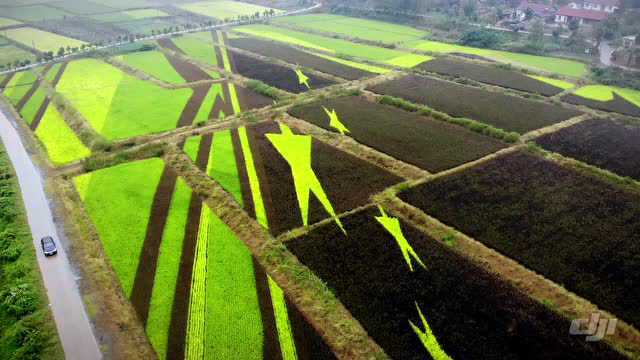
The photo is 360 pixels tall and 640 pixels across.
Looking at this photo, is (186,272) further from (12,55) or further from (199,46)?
(12,55)

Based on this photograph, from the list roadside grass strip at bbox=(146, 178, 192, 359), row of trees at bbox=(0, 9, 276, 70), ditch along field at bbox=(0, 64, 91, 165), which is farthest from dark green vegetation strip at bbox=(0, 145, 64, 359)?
row of trees at bbox=(0, 9, 276, 70)

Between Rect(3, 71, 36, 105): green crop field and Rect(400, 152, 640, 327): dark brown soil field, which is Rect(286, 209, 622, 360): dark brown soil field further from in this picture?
Rect(3, 71, 36, 105): green crop field

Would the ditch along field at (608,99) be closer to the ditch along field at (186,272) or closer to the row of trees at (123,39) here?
the ditch along field at (186,272)

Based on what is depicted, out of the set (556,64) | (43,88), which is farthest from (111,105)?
(556,64)

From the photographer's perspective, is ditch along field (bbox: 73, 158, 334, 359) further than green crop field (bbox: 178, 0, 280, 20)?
No

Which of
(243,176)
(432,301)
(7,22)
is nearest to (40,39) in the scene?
(7,22)
